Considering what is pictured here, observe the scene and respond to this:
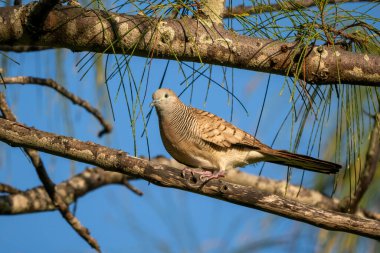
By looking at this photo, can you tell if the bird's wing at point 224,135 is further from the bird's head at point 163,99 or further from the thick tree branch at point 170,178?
the thick tree branch at point 170,178

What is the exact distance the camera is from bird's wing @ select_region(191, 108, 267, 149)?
133 inches

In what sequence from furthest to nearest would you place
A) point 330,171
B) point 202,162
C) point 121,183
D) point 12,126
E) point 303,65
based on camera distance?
1. point 121,183
2. point 202,162
3. point 330,171
4. point 303,65
5. point 12,126

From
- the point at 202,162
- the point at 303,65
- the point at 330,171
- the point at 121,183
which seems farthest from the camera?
the point at 121,183

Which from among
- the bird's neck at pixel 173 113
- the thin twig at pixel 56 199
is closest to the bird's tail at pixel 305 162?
the bird's neck at pixel 173 113

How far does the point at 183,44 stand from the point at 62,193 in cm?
180

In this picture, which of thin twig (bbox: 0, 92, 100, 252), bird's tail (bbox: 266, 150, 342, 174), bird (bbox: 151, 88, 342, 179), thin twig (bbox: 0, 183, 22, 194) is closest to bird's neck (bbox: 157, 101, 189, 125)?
bird (bbox: 151, 88, 342, 179)

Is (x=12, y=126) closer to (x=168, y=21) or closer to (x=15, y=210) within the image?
(x=168, y=21)

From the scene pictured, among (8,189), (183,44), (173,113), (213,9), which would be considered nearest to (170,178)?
(183,44)

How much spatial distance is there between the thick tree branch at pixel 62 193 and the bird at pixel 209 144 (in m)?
0.74

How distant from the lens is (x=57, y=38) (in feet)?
7.43

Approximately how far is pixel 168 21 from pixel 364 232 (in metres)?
1.05

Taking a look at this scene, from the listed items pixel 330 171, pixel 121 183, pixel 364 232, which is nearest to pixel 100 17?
pixel 364 232

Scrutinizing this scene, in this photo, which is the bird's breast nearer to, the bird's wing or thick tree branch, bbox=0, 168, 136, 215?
the bird's wing

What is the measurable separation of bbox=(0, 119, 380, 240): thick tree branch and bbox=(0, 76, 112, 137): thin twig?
99 centimetres
